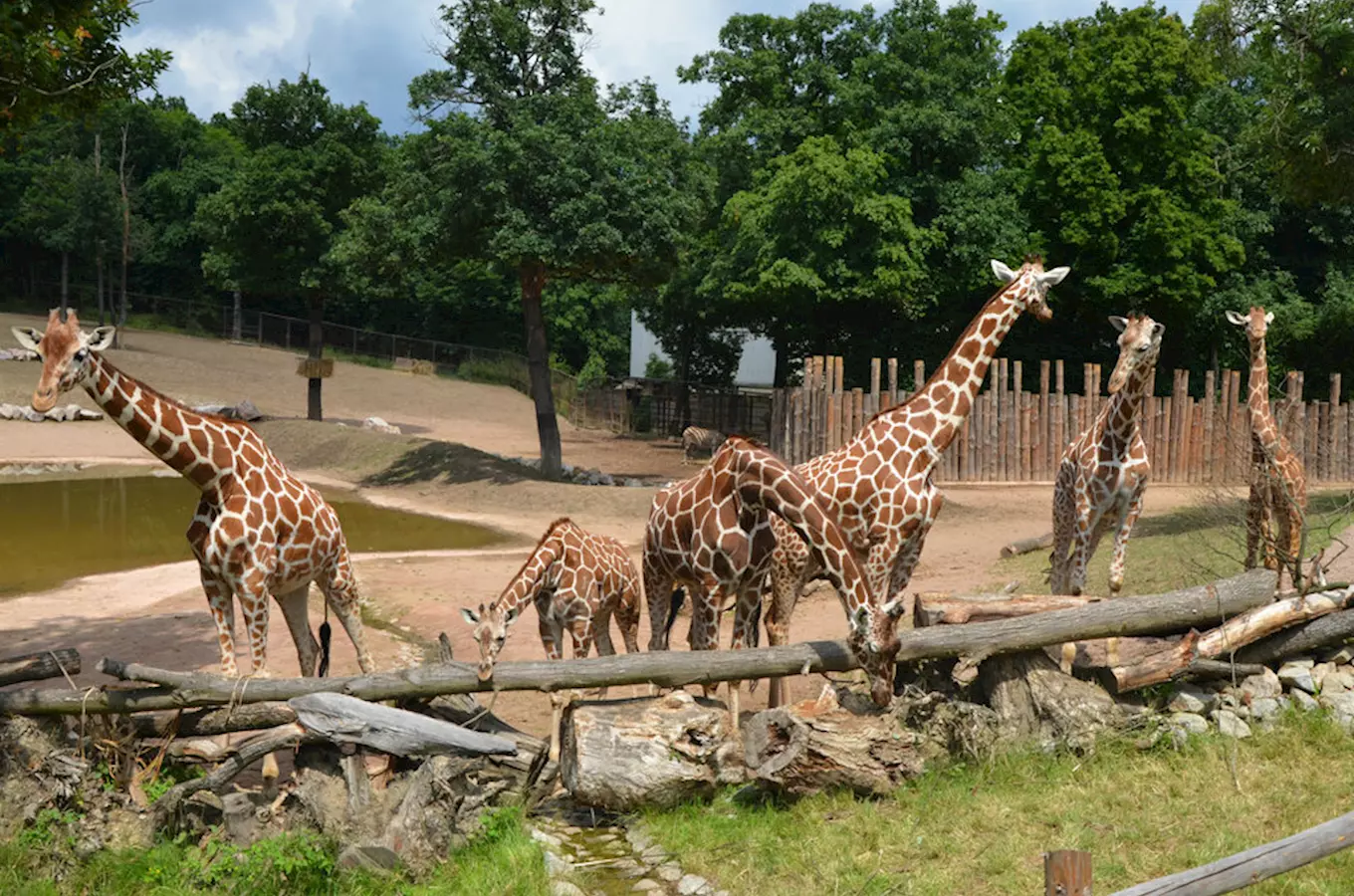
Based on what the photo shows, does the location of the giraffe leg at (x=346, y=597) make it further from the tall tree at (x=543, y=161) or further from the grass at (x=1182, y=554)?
the tall tree at (x=543, y=161)

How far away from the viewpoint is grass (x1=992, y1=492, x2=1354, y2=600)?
12.1m

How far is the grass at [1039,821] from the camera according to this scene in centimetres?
653

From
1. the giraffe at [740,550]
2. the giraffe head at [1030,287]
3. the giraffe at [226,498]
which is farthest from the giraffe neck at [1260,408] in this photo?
the giraffe at [226,498]

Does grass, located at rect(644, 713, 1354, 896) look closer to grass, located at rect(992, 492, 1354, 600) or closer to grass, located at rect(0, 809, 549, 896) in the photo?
grass, located at rect(0, 809, 549, 896)

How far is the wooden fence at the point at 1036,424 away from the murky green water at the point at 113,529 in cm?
621

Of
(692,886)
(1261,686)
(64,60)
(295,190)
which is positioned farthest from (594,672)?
(295,190)

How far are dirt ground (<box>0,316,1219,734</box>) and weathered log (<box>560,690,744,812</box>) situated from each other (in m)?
2.17

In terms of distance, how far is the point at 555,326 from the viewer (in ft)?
173

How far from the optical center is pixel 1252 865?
4879 millimetres

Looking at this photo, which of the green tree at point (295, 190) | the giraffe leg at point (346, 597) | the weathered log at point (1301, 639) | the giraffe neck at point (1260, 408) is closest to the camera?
the weathered log at point (1301, 639)

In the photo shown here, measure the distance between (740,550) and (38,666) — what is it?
4.76 meters

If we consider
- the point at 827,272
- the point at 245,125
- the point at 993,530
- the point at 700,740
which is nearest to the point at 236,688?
the point at 700,740

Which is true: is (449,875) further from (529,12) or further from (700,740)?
(529,12)

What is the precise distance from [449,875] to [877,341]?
26.8 meters
